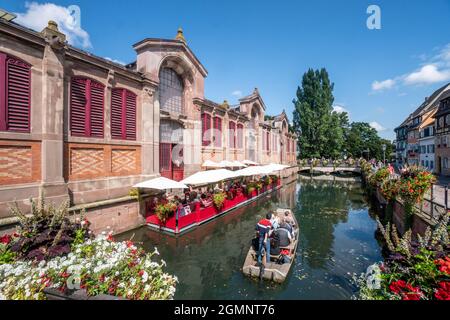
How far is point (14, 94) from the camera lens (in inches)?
314

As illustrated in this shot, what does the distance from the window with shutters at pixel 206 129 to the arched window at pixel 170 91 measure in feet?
7.87

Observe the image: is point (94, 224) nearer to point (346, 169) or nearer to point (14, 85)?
point (14, 85)

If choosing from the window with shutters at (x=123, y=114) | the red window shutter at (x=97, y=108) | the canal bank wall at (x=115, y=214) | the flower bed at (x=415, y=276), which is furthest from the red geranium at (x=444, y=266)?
the window with shutters at (x=123, y=114)

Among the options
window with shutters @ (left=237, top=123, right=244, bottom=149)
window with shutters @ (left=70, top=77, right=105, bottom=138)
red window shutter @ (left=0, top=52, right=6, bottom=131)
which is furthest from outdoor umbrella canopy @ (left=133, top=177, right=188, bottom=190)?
window with shutters @ (left=237, top=123, right=244, bottom=149)

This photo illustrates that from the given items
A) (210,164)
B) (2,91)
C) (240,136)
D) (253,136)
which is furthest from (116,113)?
(253,136)

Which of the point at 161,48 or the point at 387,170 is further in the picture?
the point at 387,170

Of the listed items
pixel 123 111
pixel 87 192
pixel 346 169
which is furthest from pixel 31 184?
pixel 346 169

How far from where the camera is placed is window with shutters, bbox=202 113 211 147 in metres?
18.8

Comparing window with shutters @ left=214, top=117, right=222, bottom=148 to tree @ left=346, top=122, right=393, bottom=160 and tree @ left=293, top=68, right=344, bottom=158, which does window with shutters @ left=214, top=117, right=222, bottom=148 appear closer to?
tree @ left=293, top=68, right=344, bottom=158

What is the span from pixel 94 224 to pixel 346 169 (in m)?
48.9

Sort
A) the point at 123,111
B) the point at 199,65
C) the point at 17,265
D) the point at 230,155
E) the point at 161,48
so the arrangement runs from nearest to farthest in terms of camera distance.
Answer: the point at 17,265, the point at 123,111, the point at 161,48, the point at 199,65, the point at 230,155

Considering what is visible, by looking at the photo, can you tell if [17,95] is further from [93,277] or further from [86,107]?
[93,277]

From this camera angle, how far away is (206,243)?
10.6 metres

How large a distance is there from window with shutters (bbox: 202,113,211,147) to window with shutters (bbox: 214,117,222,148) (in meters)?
0.94
